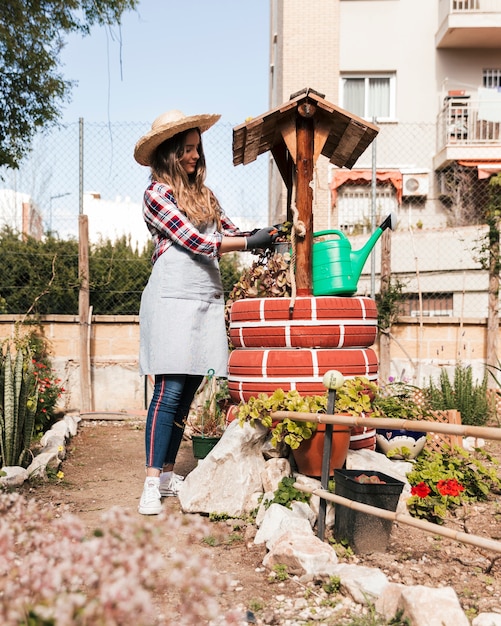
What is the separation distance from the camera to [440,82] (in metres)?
13.5

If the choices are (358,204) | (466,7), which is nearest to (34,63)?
(358,204)

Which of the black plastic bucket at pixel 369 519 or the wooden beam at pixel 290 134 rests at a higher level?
the wooden beam at pixel 290 134

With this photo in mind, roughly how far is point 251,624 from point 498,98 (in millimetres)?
13239

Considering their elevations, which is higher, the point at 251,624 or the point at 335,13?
the point at 335,13

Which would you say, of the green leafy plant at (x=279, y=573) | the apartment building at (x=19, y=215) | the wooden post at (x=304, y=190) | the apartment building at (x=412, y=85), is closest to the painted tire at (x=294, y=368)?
the wooden post at (x=304, y=190)

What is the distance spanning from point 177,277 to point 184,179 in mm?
477

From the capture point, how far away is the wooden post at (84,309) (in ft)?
21.1

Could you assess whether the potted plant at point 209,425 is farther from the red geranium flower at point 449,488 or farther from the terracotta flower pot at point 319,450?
the red geranium flower at point 449,488

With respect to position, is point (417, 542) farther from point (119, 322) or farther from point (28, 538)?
point (119, 322)

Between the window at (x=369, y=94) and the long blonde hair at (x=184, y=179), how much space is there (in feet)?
35.8

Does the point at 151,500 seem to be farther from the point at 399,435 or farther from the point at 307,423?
the point at 399,435

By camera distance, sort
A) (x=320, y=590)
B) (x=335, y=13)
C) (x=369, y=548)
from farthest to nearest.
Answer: (x=335, y=13), (x=369, y=548), (x=320, y=590)

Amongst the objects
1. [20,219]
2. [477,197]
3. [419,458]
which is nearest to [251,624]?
[419,458]

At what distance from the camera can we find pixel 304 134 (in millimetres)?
3461
